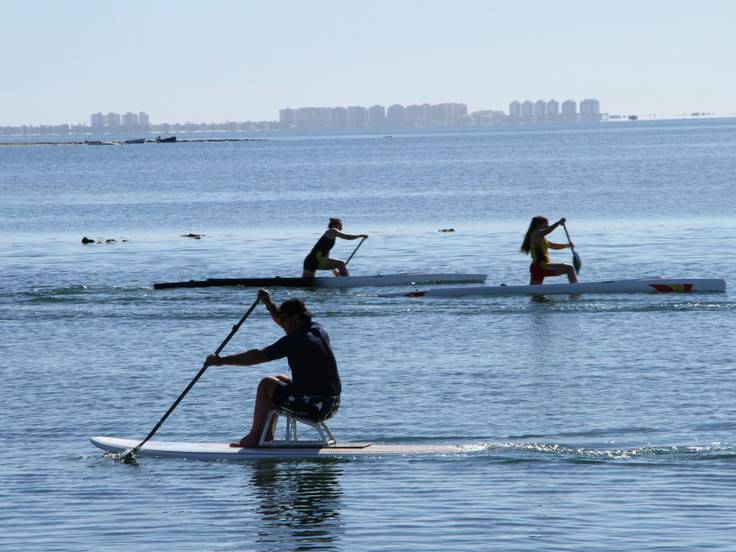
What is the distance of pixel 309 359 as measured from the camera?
14.8 metres

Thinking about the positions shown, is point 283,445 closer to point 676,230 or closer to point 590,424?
point 590,424

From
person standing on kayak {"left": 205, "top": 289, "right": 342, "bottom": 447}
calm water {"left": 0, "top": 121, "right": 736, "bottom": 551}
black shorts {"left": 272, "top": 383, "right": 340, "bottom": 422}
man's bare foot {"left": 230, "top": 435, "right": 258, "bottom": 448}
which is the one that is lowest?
calm water {"left": 0, "top": 121, "right": 736, "bottom": 551}

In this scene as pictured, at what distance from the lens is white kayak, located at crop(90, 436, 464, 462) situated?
1550 centimetres

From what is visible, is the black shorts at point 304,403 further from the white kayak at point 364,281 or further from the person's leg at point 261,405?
the white kayak at point 364,281

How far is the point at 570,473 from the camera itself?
15.0 m

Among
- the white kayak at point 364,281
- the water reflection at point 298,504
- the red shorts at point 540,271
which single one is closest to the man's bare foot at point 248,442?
the water reflection at point 298,504

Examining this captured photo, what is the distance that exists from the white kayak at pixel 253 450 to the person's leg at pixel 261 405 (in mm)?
111

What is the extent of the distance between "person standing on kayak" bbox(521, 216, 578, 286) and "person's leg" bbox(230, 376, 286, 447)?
14.0 m

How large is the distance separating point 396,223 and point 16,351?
3757cm

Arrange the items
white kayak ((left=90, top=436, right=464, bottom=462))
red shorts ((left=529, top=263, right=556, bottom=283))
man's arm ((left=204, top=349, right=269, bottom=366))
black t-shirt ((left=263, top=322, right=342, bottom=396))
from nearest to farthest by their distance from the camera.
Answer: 1. man's arm ((left=204, top=349, right=269, bottom=366))
2. black t-shirt ((left=263, top=322, right=342, bottom=396))
3. white kayak ((left=90, top=436, right=464, bottom=462))
4. red shorts ((left=529, top=263, right=556, bottom=283))

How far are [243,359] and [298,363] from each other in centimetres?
59

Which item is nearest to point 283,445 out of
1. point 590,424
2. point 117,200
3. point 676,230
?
point 590,424

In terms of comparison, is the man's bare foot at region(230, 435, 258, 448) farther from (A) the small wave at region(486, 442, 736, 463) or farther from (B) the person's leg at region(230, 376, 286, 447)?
(A) the small wave at region(486, 442, 736, 463)

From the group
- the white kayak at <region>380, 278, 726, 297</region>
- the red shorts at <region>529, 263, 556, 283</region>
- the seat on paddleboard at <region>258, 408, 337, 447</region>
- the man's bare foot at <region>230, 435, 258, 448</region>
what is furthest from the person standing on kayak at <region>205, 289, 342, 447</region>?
the white kayak at <region>380, 278, 726, 297</region>
